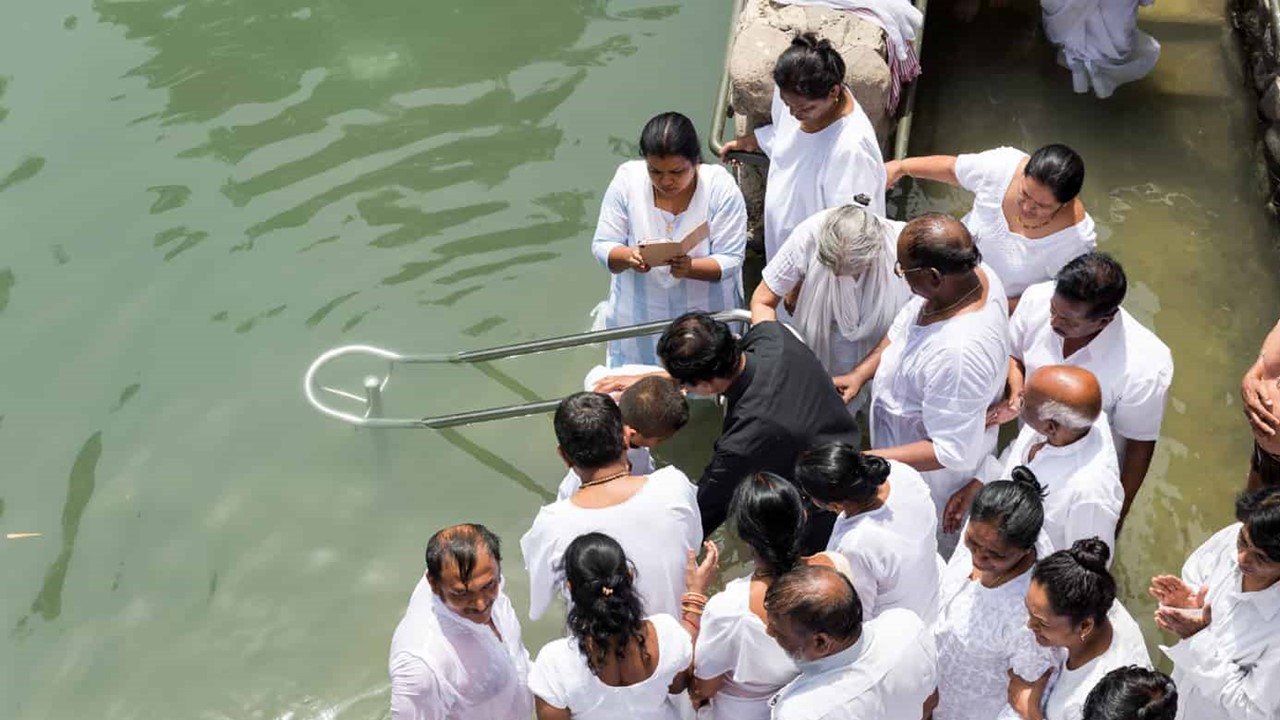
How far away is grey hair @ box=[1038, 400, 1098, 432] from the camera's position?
158 inches

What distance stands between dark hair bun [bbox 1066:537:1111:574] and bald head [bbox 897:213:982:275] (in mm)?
1080

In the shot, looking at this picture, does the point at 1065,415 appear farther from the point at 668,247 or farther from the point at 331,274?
the point at 331,274

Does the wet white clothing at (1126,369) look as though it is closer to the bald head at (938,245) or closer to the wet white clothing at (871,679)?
the bald head at (938,245)

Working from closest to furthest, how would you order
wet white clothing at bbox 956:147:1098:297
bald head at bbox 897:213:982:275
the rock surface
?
bald head at bbox 897:213:982:275 < wet white clothing at bbox 956:147:1098:297 < the rock surface

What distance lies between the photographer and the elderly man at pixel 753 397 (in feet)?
14.1

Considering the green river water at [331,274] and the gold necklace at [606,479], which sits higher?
the gold necklace at [606,479]

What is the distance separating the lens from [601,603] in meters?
3.60

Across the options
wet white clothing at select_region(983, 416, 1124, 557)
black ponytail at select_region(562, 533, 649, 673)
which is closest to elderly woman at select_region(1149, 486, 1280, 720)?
wet white clothing at select_region(983, 416, 1124, 557)

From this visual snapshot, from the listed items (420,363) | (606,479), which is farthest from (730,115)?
(606,479)

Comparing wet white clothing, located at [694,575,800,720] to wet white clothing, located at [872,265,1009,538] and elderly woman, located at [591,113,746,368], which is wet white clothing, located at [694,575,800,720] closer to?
wet white clothing, located at [872,265,1009,538]

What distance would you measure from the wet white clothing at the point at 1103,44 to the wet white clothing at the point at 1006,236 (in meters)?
3.00

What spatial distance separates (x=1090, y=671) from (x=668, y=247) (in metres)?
2.30

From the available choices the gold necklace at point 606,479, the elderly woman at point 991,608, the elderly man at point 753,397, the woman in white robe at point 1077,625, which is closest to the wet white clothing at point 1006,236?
the elderly man at point 753,397

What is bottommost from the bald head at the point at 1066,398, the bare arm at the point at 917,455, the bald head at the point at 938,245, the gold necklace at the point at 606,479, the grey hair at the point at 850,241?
the bare arm at the point at 917,455
